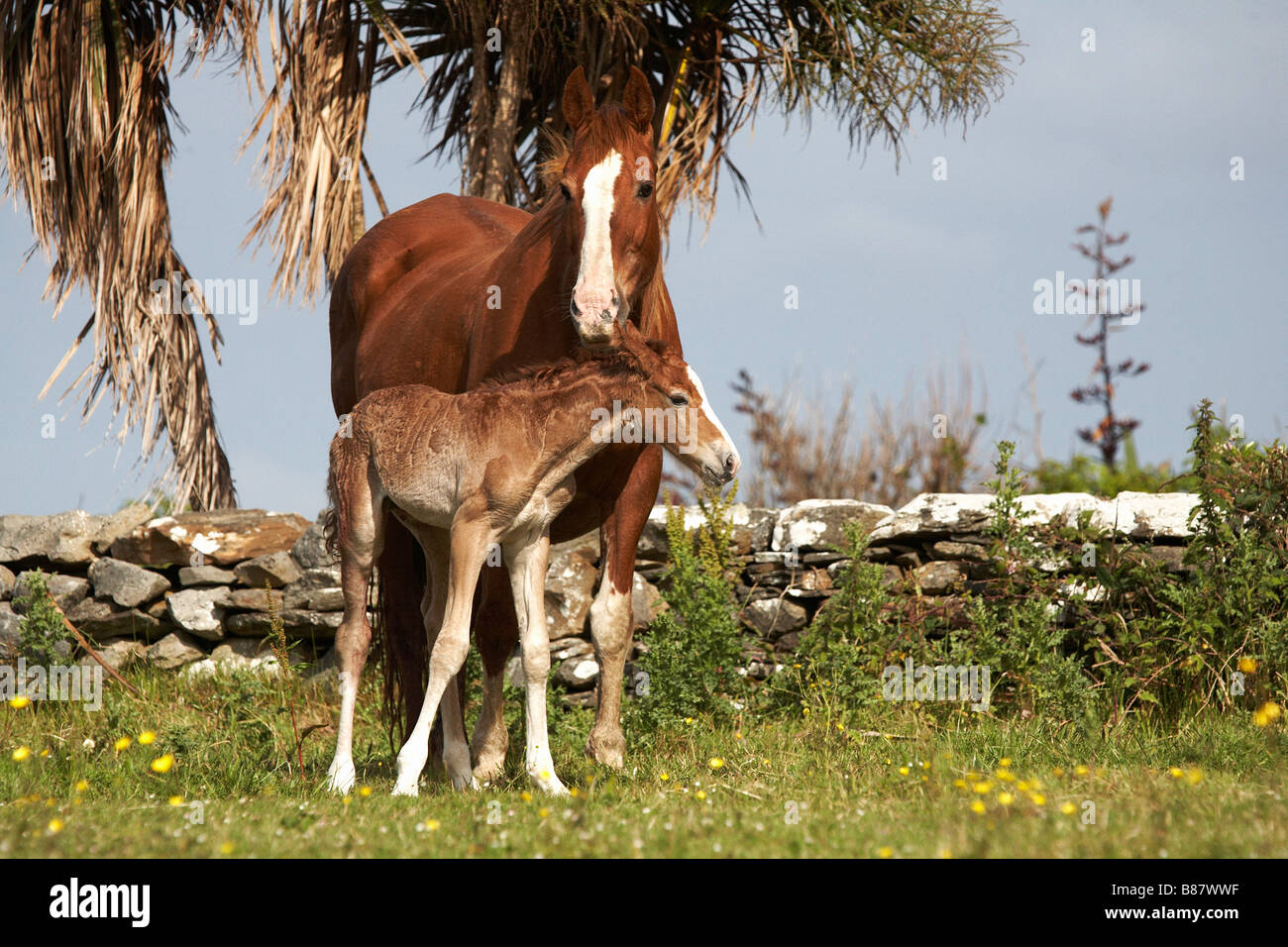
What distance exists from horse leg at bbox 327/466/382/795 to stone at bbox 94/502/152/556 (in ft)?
16.6

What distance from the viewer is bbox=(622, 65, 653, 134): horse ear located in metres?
4.57

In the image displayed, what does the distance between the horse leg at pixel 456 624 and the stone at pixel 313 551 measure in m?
4.17

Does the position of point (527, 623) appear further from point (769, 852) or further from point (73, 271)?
point (73, 271)

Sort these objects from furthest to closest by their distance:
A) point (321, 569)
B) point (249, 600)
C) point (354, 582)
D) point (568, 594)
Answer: point (249, 600)
point (321, 569)
point (568, 594)
point (354, 582)

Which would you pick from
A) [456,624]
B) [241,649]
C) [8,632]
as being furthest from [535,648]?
[8,632]

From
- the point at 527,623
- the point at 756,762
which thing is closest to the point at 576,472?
the point at 527,623

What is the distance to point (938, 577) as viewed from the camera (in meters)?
7.23

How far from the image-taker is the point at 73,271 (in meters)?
9.99

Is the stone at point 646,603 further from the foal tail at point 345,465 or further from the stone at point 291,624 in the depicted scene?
the foal tail at point 345,465

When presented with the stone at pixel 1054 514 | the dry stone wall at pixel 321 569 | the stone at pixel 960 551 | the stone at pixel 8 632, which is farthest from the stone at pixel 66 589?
the stone at pixel 960 551

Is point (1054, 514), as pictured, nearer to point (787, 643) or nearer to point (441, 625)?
point (787, 643)

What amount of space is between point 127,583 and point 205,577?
2.04 feet

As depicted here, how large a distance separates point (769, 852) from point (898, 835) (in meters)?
0.43

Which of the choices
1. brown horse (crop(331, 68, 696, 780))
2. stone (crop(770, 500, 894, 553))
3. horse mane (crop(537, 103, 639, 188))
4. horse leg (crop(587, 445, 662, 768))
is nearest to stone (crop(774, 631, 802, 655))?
stone (crop(770, 500, 894, 553))
